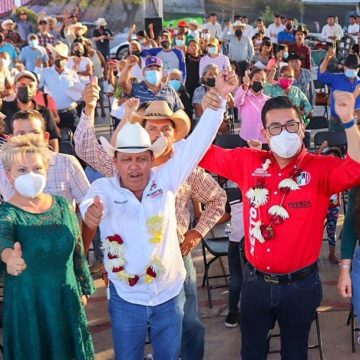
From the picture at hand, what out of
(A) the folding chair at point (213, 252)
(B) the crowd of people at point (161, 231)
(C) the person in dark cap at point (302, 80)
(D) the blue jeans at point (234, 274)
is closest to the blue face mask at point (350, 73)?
(C) the person in dark cap at point (302, 80)

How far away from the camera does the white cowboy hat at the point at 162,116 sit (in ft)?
11.4

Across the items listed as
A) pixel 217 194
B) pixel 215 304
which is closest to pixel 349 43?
pixel 215 304

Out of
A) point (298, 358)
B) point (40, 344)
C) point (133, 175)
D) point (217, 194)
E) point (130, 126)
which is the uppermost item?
point (130, 126)

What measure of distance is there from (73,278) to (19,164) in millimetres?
708

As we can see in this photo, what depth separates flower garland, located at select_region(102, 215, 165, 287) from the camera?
3.01 metres

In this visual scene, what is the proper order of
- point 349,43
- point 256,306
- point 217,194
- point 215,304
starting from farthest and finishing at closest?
point 349,43
point 215,304
point 217,194
point 256,306

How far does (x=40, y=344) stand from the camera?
3193mm

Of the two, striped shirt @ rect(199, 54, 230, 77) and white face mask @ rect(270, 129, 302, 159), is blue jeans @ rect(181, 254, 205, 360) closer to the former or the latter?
white face mask @ rect(270, 129, 302, 159)

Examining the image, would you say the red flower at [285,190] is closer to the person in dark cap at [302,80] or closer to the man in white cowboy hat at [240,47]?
the person in dark cap at [302,80]

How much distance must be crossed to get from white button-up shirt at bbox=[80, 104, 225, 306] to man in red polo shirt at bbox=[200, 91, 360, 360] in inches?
13.4

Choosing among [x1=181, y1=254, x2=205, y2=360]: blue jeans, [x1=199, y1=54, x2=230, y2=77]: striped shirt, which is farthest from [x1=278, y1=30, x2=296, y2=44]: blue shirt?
[x1=181, y1=254, x2=205, y2=360]: blue jeans

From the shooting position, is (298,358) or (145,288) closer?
(145,288)

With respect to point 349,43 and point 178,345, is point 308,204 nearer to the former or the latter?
point 178,345

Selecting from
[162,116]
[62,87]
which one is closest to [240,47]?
[62,87]
